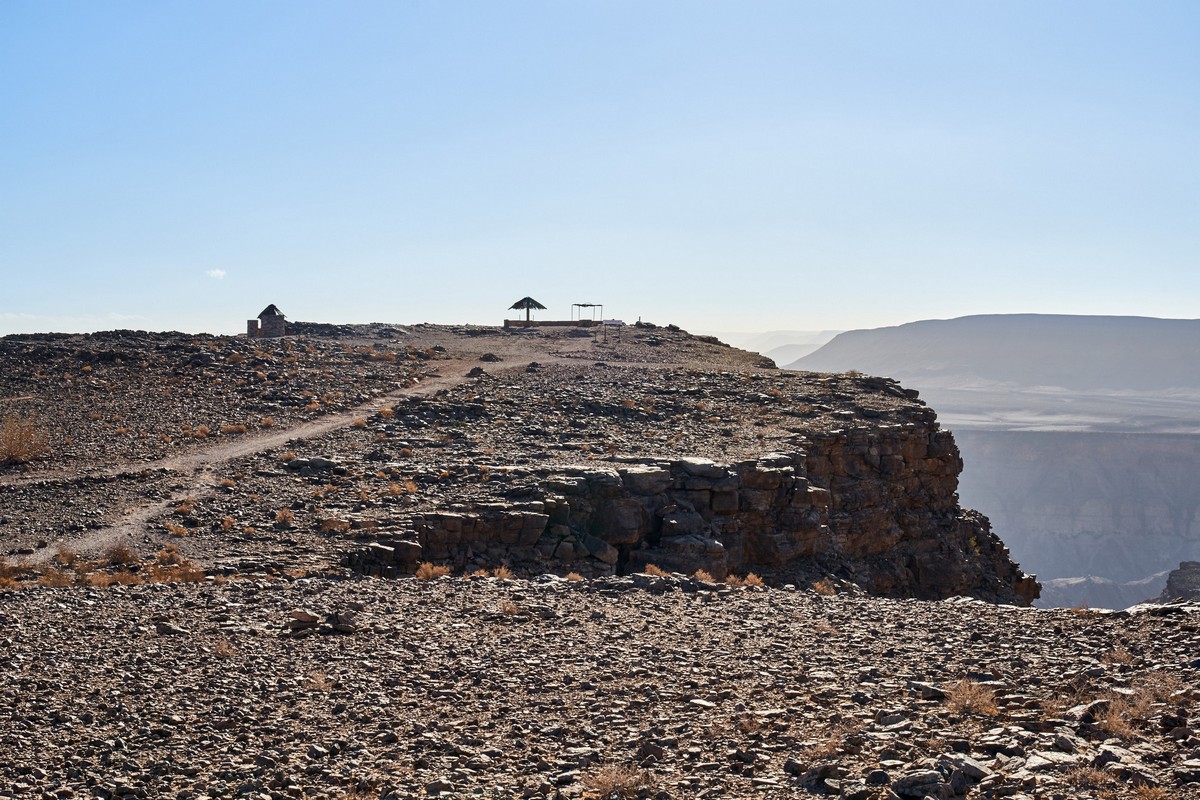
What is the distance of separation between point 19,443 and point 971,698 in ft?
70.2

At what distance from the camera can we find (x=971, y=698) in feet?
26.9

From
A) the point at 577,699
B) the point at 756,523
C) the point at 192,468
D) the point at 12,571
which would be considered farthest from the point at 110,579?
the point at 756,523

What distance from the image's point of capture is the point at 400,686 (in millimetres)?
9422

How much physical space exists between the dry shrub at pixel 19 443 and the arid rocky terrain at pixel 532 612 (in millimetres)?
284

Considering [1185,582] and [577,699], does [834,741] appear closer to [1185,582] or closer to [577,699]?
[577,699]

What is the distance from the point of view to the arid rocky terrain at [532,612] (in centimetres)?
746

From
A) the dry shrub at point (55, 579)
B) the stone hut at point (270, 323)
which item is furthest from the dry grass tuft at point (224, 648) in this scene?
the stone hut at point (270, 323)

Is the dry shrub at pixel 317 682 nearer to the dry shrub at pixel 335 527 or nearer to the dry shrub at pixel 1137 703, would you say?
the dry shrub at pixel 1137 703

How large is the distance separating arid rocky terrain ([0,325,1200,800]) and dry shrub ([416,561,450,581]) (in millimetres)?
73

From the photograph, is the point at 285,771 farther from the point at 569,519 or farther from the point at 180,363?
the point at 180,363

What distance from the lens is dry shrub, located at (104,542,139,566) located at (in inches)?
607

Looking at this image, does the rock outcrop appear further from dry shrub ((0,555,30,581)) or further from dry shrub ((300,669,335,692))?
dry shrub ((0,555,30,581))

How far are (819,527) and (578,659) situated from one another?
41.9 ft

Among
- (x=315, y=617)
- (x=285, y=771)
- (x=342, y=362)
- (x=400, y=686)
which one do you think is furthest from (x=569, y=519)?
(x=342, y=362)
